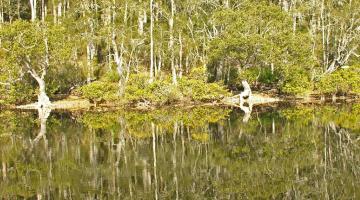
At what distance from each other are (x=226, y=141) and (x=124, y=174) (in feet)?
28.8

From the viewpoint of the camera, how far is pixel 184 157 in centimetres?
2467

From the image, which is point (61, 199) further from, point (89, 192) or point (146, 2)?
point (146, 2)

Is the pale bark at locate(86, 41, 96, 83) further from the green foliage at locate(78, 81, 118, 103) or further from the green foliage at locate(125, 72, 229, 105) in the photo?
the green foliage at locate(125, 72, 229, 105)

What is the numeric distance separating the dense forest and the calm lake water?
11585 mm

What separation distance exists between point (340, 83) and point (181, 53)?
1731 cm

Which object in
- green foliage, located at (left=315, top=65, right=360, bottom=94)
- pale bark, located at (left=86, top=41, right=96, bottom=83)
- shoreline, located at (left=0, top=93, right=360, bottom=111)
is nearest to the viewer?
shoreline, located at (left=0, top=93, right=360, bottom=111)

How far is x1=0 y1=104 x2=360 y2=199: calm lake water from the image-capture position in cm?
1869

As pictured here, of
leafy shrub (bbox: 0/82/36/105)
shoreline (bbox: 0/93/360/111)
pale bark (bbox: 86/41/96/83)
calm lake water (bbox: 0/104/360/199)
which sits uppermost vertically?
pale bark (bbox: 86/41/96/83)

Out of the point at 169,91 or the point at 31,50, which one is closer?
the point at 31,50

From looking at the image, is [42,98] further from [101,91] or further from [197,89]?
[197,89]

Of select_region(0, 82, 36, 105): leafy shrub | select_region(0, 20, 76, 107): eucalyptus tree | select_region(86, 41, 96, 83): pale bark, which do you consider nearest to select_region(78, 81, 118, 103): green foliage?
select_region(0, 20, 76, 107): eucalyptus tree

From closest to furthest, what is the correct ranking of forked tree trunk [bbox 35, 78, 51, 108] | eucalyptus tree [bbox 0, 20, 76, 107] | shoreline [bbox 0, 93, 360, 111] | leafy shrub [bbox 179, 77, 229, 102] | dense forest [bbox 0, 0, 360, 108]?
eucalyptus tree [bbox 0, 20, 76, 107] → shoreline [bbox 0, 93, 360, 111] → forked tree trunk [bbox 35, 78, 51, 108] → dense forest [bbox 0, 0, 360, 108] → leafy shrub [bbox 179, 77, 229, 102]

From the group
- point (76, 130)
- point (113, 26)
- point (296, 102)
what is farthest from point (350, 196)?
point (113, 26)

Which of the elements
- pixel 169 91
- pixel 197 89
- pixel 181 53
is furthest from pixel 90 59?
pixel 197 89
